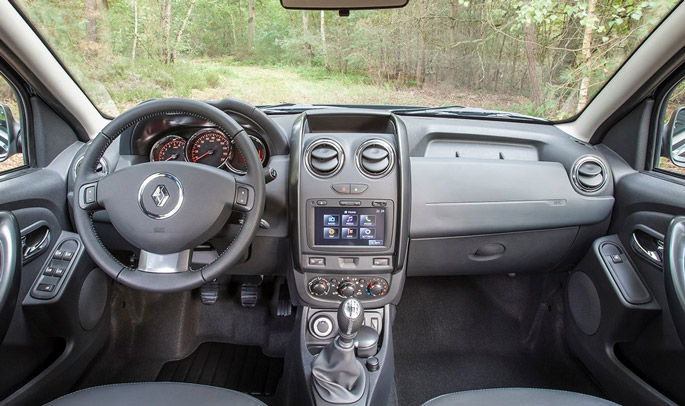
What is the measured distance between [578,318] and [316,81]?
207 cm

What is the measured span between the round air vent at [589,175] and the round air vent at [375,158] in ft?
3.01

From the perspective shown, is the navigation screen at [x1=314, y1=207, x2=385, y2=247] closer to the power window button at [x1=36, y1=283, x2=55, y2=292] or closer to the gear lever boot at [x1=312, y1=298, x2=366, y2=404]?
the gear lever boot at [x1=312, y1=298, x2=366, y2=404]

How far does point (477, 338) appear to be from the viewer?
2432 mm

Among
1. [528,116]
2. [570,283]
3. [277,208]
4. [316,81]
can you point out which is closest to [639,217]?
[570,283]

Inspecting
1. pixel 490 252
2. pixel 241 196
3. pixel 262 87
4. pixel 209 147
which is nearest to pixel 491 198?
pixel 490 252

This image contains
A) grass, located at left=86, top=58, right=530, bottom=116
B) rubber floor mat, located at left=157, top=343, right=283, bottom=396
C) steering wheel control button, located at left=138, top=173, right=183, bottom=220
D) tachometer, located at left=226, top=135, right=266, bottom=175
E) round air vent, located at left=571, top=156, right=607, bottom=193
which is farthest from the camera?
grass, located at left=86, top=58, right=530, bottom=116

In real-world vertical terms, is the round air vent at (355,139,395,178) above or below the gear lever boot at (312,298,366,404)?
above

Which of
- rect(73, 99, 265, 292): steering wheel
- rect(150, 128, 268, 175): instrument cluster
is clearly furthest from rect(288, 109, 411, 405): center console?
rect(73, 99, 265, 292): steering wheel

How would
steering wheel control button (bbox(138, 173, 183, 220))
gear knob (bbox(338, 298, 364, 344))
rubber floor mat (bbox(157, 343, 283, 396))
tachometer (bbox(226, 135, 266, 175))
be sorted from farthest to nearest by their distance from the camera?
rubber floor mat (bbox(157, 343, 283, 396))
tachometer (bbox(226, 135, 266, 175))
gear knob (bbox(338, 298, 364, 344))
steering wheel control button (bbox(138, 173, 183, 220))

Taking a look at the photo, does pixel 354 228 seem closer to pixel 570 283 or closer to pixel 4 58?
pixel 570 283

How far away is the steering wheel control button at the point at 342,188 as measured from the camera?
5.41 ft

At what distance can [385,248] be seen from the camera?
5.59 feet

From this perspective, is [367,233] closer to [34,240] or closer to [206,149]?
[206,149]

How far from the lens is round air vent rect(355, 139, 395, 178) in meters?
1.66
